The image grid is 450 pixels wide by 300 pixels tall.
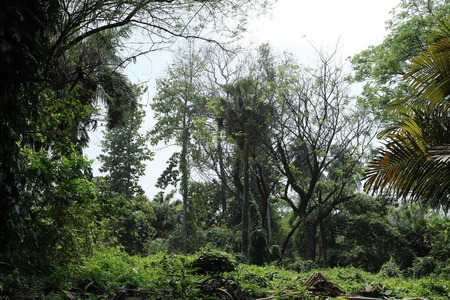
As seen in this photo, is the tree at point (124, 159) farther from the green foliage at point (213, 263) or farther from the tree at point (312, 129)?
the green foliage at point (213, 263)

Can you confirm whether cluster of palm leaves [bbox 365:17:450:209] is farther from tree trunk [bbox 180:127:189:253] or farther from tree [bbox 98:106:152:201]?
tree [bbox 98:106:152:201]

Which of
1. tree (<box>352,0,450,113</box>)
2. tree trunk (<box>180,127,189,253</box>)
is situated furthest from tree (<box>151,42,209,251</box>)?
tree (<box>352,0,450,113</box>)

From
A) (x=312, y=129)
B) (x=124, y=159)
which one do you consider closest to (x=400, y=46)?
(x=312, y=129)

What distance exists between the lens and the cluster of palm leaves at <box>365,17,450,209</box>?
532 cm

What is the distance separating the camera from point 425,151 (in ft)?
17.6

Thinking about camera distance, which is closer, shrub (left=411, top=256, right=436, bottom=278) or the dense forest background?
the dense forest background

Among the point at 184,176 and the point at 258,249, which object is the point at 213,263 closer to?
the point at 258,249

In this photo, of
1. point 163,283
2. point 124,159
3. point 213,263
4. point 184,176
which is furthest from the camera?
point 124,159

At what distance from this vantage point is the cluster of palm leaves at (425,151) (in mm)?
5321

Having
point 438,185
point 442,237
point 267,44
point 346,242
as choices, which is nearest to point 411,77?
point 438,185

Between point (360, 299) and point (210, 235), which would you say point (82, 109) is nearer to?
point (360, 299)

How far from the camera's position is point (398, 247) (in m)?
21.5

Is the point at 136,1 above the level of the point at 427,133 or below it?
above

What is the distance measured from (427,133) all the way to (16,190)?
5721 millimetres
